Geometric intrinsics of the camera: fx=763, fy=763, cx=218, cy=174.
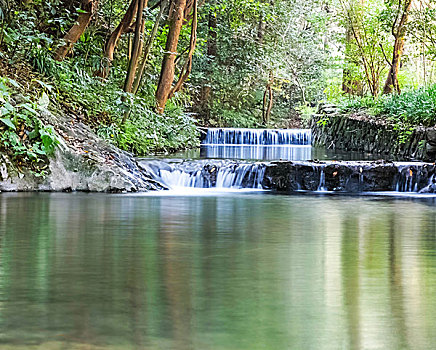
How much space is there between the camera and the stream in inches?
127

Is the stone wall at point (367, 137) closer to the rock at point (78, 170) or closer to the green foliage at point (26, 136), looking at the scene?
the rock at point (78, 170)

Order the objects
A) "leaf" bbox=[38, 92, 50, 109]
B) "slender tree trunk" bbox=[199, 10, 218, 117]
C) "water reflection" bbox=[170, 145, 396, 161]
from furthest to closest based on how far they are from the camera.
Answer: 1. "slender tree trunk" bbox=[199, 10, 218, 117]
2. "water reflection" bbox=[170, 145, 396, 161]
3. "leaf" bbox=[38, 92, 50, 109]

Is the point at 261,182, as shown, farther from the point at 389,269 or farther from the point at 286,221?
the point at 389,269

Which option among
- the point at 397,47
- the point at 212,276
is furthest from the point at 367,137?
the point at 212,276

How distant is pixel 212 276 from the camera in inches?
185

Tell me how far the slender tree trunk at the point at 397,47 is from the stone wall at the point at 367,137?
147 cm

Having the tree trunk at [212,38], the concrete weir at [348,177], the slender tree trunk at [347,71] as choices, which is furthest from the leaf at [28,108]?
the tree trunk at [212,38]

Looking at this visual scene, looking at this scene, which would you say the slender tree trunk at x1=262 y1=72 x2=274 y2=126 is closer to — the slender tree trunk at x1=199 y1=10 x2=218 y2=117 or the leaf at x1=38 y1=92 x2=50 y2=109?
the slender tree trunk at x1=199 y1=10 x2=218 y2=117

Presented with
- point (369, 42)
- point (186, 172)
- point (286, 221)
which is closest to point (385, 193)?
point (186, 172)

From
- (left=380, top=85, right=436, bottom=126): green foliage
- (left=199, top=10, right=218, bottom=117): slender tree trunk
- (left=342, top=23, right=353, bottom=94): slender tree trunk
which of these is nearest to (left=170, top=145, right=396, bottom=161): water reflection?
(left=380, top=85, right=436, bottom=126): green foliage

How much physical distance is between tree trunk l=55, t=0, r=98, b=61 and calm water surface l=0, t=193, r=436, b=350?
698cm

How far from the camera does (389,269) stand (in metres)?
5.04

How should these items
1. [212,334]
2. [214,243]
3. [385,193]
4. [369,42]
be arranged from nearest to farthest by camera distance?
[212,334] → [214,243] → [385,193] → [369,42]

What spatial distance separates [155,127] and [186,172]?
5.73 m
